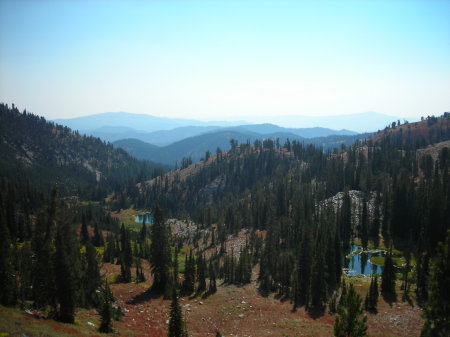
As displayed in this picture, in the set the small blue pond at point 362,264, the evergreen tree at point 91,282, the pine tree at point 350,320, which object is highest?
the pine tree at point 350,320

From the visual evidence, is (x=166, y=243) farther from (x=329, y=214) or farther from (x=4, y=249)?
(x=329, y=214)

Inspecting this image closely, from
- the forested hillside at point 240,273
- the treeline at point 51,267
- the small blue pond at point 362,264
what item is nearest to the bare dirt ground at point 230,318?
the forested hillside at point 240,273

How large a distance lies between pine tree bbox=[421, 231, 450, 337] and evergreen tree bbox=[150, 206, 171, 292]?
5726 cm

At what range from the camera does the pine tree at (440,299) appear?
22859 millimetres

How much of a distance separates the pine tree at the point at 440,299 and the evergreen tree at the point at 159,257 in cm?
5726

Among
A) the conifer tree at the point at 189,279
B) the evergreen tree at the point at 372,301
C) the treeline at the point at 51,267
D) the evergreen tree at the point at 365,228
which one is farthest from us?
the evergreen tree at the point at 365,228

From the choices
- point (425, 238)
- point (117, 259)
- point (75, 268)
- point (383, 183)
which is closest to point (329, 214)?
point (425, 238)

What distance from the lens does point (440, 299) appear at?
75.8 feet

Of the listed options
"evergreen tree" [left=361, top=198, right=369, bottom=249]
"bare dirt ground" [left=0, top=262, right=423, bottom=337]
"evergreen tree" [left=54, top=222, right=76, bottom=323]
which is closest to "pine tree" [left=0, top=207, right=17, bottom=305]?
"bare dirt ground" [left=0, top=262, right=423, bottom=337]

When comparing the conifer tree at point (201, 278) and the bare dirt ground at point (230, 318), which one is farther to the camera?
the conifer tree at point (201, 278)

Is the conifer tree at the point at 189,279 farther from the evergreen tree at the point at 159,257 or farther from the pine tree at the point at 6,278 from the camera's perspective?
the pine tree at the point at 6,278

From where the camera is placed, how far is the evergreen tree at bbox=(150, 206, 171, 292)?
7150 centimetres

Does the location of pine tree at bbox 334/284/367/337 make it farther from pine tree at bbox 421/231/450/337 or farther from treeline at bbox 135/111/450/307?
pine tree at bbox 421/231/450/337

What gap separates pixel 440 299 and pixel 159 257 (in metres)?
59.2
